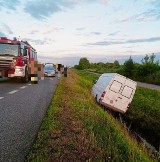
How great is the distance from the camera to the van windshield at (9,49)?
2305 centimetres

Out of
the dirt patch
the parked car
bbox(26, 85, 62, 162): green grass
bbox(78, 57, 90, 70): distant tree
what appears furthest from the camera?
bbox(78, 57, 90, 70): distant tree

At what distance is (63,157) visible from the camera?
5062mm

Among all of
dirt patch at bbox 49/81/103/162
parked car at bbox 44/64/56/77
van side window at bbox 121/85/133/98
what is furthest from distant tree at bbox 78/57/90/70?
dirt patch at bbox 49/81/103/162

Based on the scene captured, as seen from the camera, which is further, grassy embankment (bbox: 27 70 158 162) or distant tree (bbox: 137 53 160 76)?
distant tree (bbox: 137 53 160 76)

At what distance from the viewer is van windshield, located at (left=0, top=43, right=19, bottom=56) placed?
2305cm

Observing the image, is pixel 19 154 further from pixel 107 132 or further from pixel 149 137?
pixel 149 137

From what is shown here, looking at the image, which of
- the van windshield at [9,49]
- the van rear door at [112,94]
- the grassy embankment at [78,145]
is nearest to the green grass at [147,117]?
the van rear door at [112,94]

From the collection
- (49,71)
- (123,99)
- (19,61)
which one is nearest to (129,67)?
(49,71)

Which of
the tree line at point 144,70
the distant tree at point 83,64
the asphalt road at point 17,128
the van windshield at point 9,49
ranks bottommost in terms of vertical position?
the distant tree at point 83,64

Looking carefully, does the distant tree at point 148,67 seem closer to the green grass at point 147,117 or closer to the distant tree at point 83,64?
the green grass at point 147,117

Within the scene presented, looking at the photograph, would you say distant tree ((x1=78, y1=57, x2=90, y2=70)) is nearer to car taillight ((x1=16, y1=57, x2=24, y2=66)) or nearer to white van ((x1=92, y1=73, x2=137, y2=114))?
car taillight ((x1=16, y1=57, x2=24, y2=66))

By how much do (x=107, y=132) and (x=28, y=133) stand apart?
1.76 m

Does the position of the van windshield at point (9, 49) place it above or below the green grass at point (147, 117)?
above

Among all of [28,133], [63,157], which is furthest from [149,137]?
[63,157]
